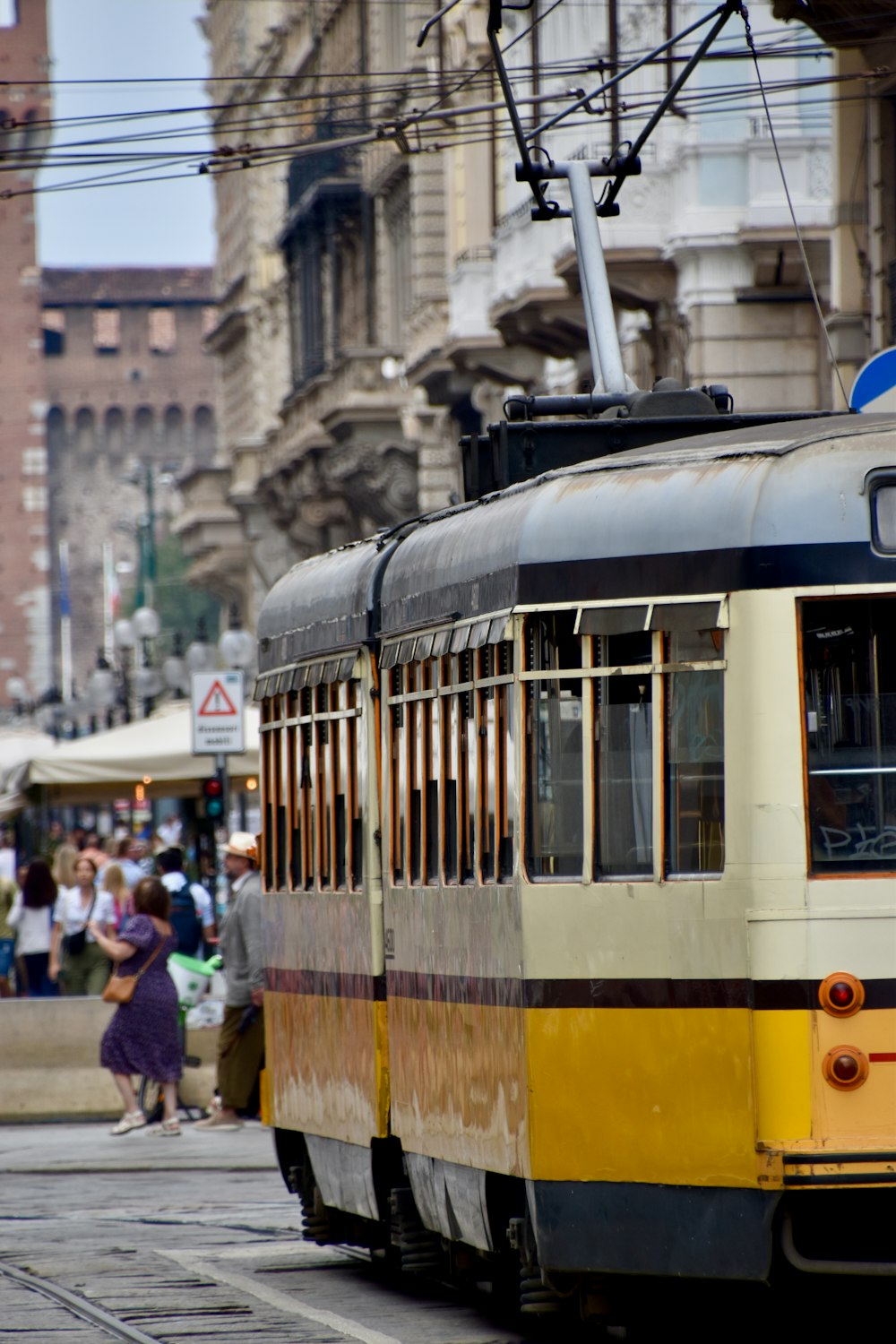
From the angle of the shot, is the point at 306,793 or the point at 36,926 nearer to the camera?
the point at 306,793

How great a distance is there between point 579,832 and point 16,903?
17083 mm

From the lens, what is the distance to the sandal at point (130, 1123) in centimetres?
1858

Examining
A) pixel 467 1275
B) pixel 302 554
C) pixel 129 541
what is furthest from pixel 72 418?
pixel 467 1275

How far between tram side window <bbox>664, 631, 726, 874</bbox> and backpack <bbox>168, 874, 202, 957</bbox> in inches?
569

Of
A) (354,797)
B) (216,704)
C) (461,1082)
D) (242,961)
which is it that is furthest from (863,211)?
(461,1082)

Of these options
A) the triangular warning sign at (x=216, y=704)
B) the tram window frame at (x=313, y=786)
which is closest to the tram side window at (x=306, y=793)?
the tram window frame at (x=313, y=786)

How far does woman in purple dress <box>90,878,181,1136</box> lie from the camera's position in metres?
18.1

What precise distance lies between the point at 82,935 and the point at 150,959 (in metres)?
4.55

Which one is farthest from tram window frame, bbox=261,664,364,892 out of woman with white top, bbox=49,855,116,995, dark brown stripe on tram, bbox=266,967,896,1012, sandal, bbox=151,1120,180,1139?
woman with white top, bbox=49,855,116,995

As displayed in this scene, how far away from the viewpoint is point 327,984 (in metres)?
10.8

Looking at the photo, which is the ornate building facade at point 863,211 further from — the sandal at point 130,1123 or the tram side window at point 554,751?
the tram side window at point 554,751

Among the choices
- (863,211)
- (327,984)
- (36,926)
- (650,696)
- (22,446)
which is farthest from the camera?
(22,446)

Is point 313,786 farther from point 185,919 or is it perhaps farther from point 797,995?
point 185,919

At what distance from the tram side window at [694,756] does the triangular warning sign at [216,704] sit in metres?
14.3
